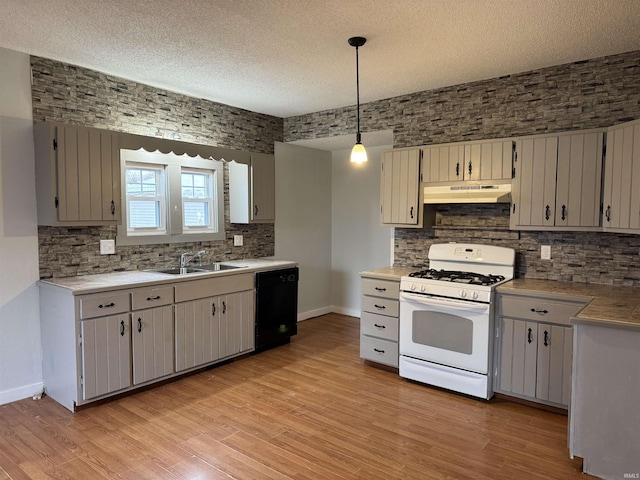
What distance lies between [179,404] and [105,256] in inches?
57.2

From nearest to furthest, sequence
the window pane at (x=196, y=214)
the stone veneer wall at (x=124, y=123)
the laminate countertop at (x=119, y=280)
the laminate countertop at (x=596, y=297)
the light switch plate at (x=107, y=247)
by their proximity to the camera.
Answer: the laminate countertop at (x=596, y=297)
the laminate countertop at (x=119, y=280)
the stone veneer wall at (x=124, y=123)
the light switch plate at (x=107, y=247)
the window pane at (x=196, y=214)

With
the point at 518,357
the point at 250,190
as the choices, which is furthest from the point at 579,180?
the point at 250,190

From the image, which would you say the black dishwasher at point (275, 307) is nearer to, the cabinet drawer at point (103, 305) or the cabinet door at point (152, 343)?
the cabinet door at point (152, 343)

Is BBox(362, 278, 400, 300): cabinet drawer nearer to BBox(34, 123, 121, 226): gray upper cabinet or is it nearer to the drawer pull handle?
the drawer pull handle

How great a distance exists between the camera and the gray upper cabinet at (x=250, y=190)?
187 inches

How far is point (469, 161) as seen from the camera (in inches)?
148

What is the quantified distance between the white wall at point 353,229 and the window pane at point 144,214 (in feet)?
8.82

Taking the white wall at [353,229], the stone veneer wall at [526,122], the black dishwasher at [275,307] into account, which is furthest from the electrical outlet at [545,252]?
the black dishwasher at [275,307]

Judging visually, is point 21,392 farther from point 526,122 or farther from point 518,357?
point 526,122

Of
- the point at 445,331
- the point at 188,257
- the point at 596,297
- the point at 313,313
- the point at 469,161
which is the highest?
the point at 469,161

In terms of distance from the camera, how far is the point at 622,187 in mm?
2961

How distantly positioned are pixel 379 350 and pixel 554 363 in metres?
1.46

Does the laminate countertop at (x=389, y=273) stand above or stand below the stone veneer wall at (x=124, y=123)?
below

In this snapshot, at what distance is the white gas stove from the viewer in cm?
328
